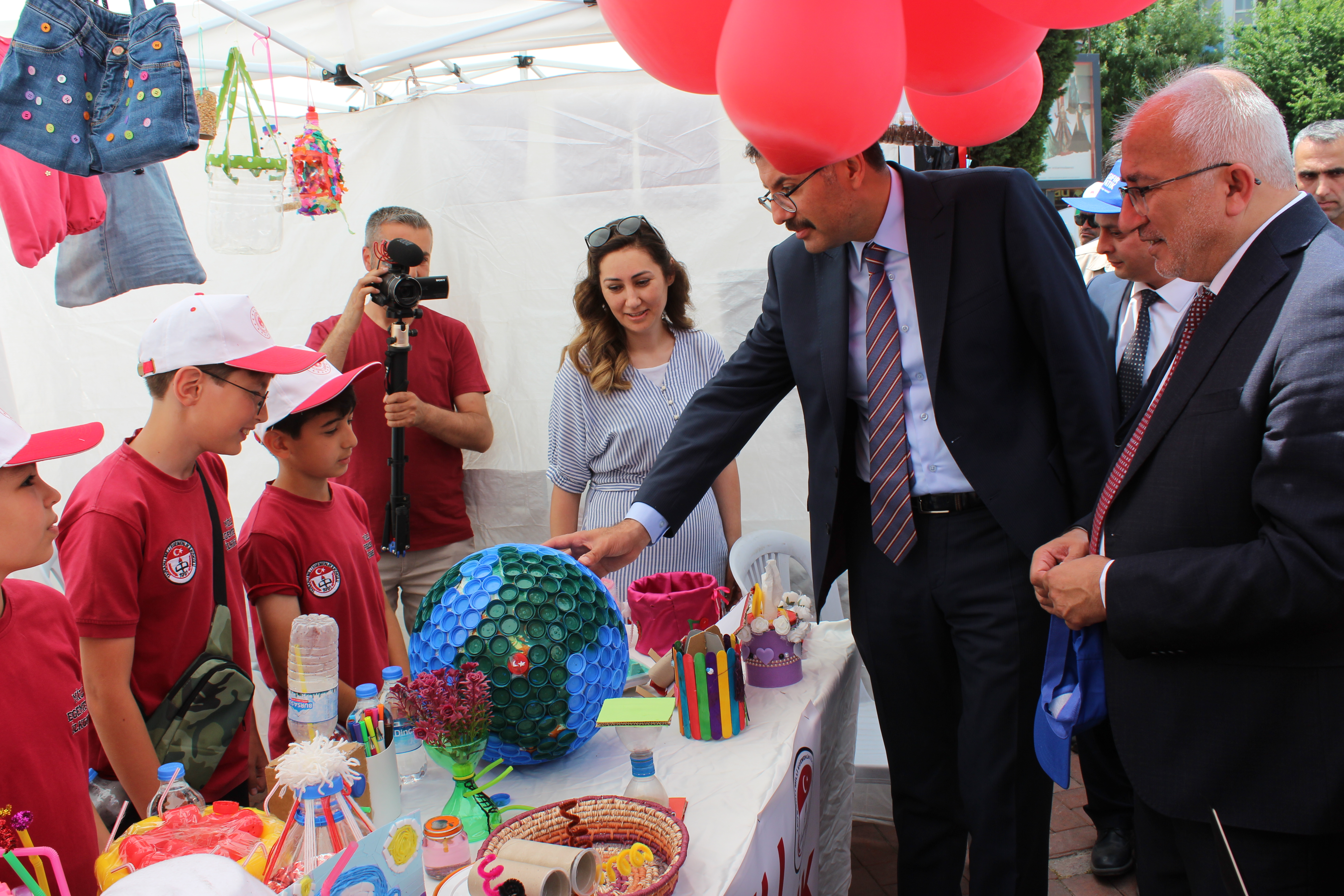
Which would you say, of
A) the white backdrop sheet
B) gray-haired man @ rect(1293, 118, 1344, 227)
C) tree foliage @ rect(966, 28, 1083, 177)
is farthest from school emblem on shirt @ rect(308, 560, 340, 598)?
tree foliage @ rect(966, 28, 1083, 177)

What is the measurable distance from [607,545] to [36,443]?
1.12 m

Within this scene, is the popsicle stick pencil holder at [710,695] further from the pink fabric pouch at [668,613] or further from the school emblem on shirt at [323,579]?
the school emblem on shirt at [323,579]

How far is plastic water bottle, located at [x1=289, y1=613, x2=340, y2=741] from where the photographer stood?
1.35m

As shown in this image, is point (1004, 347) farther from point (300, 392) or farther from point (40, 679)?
point (40, 679)

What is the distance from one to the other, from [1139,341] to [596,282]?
69.7 inches

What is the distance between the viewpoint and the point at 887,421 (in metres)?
1.96

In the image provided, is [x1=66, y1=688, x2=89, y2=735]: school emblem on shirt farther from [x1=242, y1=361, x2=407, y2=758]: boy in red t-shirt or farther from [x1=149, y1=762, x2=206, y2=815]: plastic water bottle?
[x1=242, y1=361, x2=407, y2=758]: boy in red t-shirt

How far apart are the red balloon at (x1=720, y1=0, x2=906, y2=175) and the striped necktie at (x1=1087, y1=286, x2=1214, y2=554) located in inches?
25.8

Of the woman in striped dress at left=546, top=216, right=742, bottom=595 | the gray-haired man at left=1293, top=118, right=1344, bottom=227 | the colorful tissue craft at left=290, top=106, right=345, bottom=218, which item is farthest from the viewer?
the colorful tissue craft at left=290, top=106, right=345, bottom=218

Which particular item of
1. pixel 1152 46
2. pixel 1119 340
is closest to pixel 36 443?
pixel 1119 340

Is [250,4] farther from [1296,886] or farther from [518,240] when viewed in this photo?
[1296,886]

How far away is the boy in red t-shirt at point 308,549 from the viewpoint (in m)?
2.08

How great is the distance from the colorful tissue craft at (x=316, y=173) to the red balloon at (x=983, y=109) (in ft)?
8.06

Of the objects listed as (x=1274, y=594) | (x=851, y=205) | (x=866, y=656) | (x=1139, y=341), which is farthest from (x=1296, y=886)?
(x=1139, y=341)
